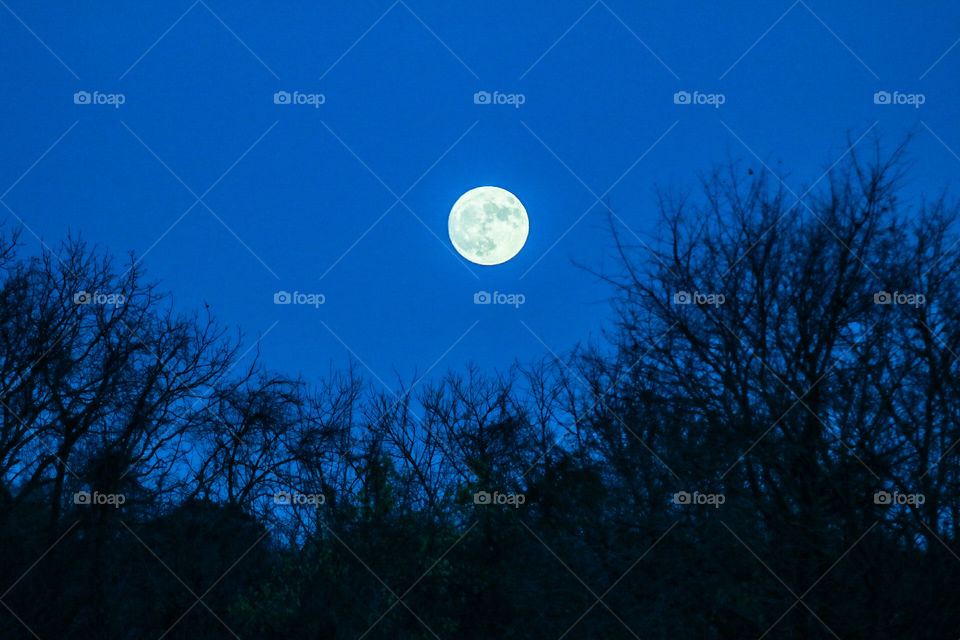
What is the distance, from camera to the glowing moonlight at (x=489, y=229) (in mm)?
27578

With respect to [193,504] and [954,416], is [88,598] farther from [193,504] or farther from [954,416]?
[954,416]

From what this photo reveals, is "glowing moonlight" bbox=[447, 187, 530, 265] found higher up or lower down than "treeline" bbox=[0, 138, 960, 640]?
Answer: higher up

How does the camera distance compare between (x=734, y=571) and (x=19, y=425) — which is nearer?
(x=734, y=571)

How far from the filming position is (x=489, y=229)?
27797 millimetres

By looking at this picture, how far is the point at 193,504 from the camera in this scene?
21734 mm

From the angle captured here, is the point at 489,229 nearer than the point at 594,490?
No

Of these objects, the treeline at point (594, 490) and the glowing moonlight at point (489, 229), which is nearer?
the treeline at point (594, 490)

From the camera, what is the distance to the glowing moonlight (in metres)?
27.6

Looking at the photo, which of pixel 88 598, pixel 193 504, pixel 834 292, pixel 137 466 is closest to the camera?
pixel 834 292

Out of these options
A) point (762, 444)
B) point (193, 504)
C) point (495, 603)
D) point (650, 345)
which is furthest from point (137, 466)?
point (762, 444)

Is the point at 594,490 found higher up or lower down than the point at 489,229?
lower down

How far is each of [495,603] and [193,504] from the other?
889 centimetres

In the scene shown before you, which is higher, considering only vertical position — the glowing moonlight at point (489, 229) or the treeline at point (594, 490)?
the glowing moonlight at point (489, 229)

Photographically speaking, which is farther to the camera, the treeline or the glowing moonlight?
the glowing moonlight
